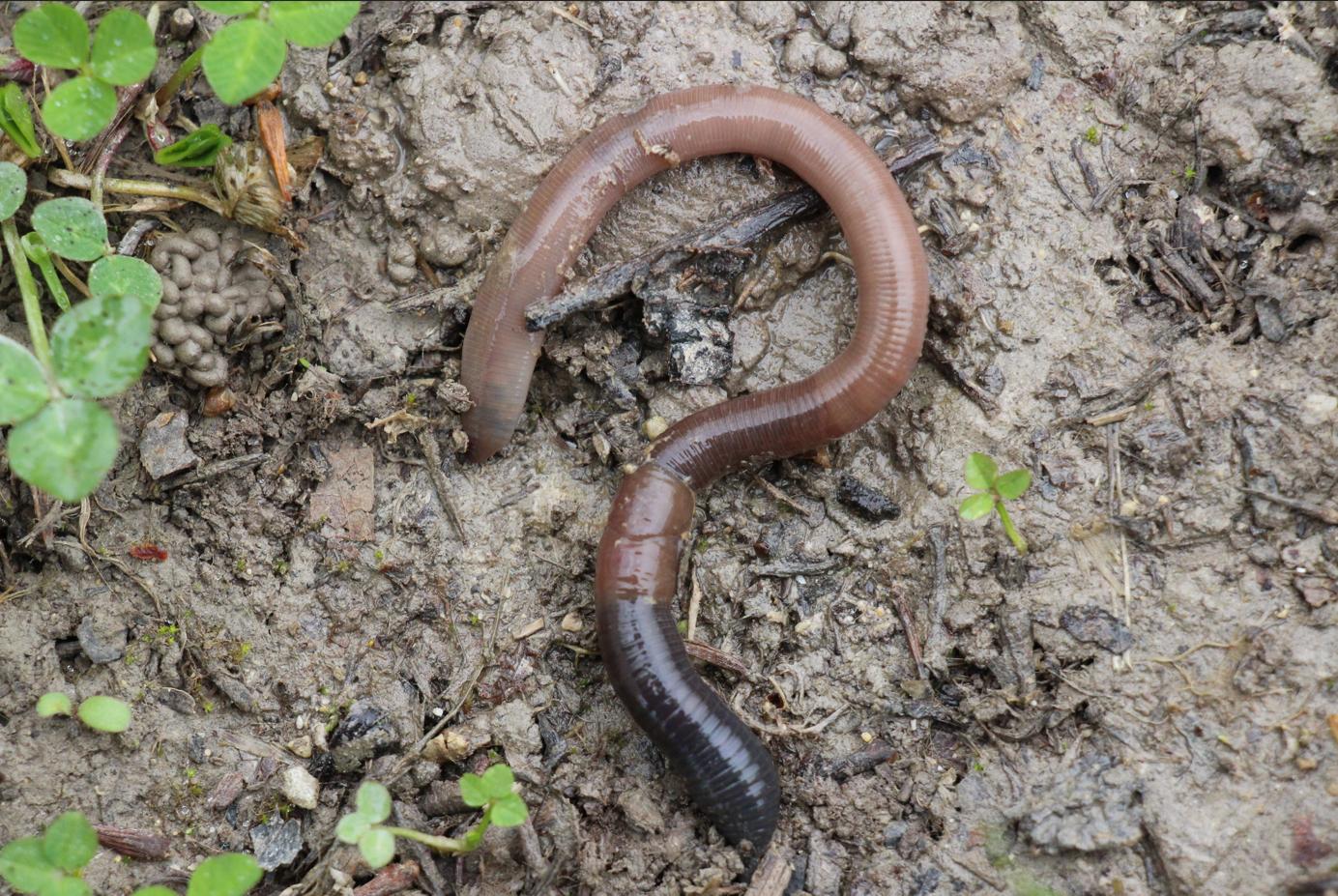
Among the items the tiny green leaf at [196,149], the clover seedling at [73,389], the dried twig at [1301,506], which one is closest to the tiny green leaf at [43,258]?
the clover seedling at [73,389]

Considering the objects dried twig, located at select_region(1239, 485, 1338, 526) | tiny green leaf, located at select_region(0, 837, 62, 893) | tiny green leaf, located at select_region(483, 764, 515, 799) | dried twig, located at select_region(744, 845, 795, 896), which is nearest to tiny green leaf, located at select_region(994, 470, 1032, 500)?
dried twig, located at select_region(1239, 485, 1338, 526)

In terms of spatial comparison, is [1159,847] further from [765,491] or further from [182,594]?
[182,594]

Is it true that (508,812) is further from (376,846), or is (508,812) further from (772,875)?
(772,875)

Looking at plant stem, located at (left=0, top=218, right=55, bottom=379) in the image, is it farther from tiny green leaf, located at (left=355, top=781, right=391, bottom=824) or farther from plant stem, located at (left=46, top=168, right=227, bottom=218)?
tiny green leaf, located at (left=355, top=781, right=391, bottom=824)

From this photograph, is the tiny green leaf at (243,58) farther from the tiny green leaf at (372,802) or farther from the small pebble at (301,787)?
the small pebble at (301,787)

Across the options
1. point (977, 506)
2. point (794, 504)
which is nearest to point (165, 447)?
point (794, 504)

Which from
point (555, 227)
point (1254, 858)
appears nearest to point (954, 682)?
point (1254, 858)

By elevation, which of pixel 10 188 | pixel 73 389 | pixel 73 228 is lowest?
pixel 73 389
